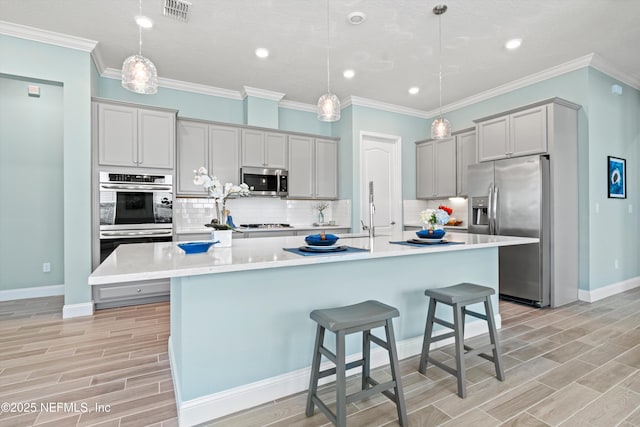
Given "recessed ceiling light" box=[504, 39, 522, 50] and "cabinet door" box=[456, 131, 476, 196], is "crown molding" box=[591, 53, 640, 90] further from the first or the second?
"cabinet door" box=[456, 131, 476, 196]

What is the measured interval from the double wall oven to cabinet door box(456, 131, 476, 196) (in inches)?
170


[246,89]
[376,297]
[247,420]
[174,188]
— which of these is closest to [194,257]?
[247,420]

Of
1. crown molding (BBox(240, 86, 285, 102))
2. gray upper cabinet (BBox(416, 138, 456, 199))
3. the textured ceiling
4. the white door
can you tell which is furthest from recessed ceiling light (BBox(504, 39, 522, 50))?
crown molding (BBox(240, 86, 285, 102))

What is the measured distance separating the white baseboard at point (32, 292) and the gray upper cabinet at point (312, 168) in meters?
3.47

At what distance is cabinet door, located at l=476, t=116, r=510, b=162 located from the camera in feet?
14.1

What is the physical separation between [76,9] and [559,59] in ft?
17.2

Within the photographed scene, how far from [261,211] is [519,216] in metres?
3.63

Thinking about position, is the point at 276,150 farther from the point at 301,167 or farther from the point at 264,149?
the point at 301,167

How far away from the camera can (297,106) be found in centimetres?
566

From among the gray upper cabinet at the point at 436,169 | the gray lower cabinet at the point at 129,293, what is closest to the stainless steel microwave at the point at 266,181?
the gray lower cabinet at the point at 129,293

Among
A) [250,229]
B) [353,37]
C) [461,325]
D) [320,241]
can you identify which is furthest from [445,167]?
[320,241]

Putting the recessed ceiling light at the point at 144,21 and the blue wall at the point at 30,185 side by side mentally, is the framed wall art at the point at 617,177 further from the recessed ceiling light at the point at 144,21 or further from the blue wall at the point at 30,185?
the blue wall at the point at 30,185

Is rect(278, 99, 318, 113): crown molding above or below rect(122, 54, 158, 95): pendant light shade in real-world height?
above

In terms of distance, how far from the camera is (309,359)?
2.18 m
